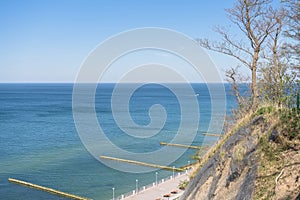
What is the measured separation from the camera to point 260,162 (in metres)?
6.55

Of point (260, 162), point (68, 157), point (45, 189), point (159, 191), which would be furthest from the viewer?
point (68, 157)

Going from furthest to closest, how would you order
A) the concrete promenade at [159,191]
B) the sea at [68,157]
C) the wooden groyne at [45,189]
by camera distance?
1. the sea at [68,157]
2. the wooden groyne at [45,189]
3. the concrete promenade at [159,191]

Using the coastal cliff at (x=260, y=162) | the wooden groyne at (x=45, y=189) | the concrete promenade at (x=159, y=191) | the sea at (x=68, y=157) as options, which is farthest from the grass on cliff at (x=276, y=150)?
the wooden groyne at (x=45, y=189)

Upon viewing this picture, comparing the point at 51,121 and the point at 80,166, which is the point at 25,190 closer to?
the point at 80,166

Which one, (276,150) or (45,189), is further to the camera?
(45,189)

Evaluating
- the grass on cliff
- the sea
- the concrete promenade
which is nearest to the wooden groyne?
the sea

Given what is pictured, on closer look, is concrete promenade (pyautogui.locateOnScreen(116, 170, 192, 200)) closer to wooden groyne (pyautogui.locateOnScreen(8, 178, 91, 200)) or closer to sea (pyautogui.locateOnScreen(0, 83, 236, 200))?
sea (pyautogui.locateOnScreen(0, 83, 236, 200))

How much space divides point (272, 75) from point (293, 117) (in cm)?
465

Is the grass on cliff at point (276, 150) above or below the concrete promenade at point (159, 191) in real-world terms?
above

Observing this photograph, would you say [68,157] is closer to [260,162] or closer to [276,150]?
[260,162]

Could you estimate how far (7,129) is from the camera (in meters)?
61.4

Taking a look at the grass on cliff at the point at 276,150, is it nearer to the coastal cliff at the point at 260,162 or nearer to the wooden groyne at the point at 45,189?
the coastal cliff at the point at 260,162

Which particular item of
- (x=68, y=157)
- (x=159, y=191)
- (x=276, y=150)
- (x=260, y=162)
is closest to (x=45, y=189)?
(x=159, y=191)

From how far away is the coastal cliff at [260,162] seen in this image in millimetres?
5758
